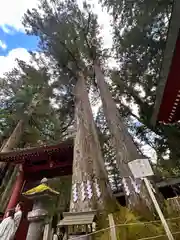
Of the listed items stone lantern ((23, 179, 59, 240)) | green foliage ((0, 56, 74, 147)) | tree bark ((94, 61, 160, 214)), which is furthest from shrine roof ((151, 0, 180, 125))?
green foliage ((0, 56, 74, 147))

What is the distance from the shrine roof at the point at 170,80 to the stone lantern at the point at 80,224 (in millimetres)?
2937

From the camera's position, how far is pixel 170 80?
4203mm

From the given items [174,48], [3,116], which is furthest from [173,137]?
[3,116]

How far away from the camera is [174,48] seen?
11.5ft

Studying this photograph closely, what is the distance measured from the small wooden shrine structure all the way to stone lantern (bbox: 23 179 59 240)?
3.19m

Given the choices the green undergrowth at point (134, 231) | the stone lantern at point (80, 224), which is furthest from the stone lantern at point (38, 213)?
the green undergrowth at point (134, 231)

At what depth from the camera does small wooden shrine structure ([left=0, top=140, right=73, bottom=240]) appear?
21.2 ft

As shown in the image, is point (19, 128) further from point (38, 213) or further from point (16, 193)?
point (38, 213)

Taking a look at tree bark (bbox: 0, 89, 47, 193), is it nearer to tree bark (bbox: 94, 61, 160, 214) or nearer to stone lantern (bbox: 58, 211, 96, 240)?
tree bark (bbox: 94, 61, 160, 214)

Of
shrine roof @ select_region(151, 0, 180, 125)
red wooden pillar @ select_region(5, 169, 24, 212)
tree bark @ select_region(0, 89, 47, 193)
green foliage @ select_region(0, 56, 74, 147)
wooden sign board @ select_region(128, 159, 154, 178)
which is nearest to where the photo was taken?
wooden sign board @ select_region(128, 159, 154, 178)

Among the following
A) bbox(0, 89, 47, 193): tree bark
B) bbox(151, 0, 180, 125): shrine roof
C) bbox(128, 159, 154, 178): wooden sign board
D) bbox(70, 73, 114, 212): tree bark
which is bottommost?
bbox(128, 159, 154, 178): wooden sign board

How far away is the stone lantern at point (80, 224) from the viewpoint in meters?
2.40

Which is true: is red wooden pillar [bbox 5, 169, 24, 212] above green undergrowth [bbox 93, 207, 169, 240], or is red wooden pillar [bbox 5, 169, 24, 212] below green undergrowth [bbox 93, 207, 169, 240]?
above

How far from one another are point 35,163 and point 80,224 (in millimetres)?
5494
